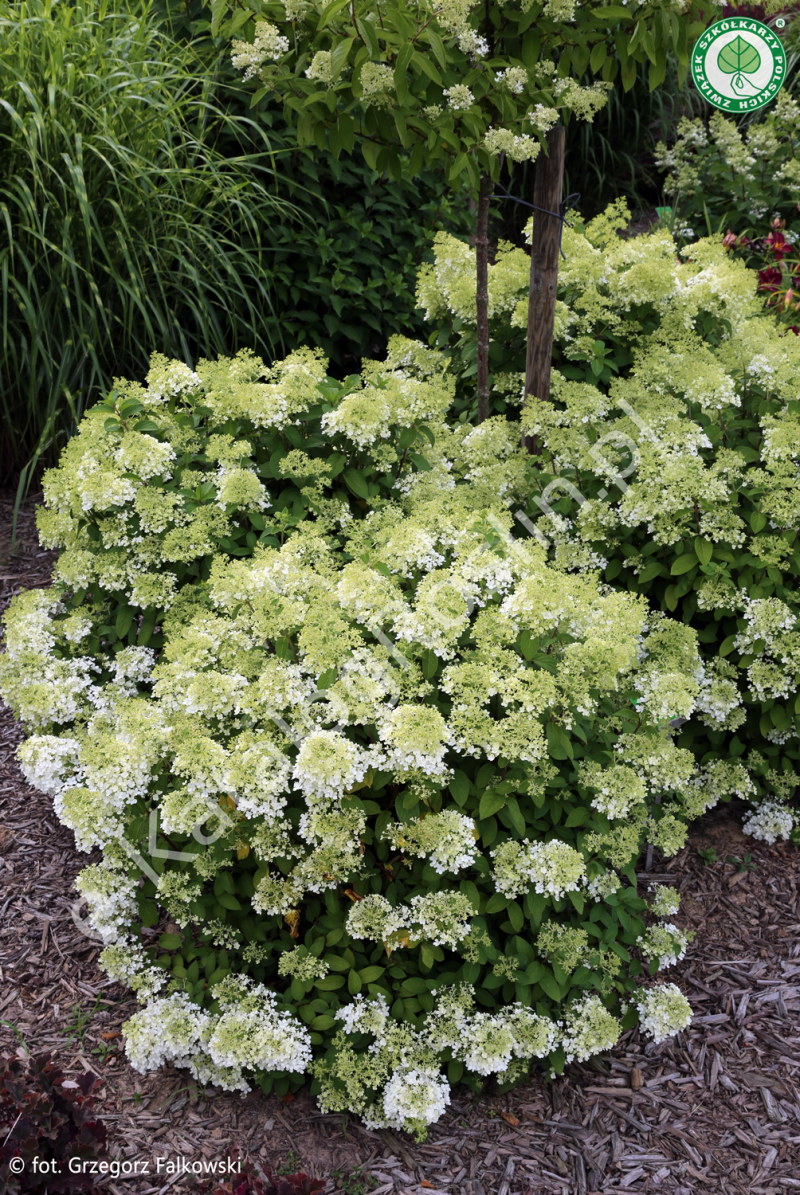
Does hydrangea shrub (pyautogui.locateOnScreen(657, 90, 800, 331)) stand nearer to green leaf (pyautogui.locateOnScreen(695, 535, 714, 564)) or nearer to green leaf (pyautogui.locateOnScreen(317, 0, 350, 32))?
green leaf (pyautogui.locateOnScreen(695, 535, 714, 564))

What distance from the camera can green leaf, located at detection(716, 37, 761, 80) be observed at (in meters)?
3.21

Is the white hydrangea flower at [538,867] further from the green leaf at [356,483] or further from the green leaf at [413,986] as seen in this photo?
the green leaf at [356,483]

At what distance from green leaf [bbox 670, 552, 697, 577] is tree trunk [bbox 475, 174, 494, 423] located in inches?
38.3

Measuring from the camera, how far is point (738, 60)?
323cm

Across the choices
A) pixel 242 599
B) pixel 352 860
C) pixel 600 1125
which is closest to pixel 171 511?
pixel 242 599

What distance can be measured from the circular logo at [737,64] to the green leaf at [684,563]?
1641 mm

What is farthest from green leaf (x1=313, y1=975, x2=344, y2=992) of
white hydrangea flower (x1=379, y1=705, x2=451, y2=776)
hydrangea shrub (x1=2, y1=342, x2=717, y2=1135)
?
white hydrangea flower (x1=379, y1=705, x2=451, y2=776)

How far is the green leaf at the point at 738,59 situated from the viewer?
321cm

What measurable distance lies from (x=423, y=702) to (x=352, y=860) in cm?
39

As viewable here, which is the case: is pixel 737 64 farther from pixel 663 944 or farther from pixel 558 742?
pixel 663 944

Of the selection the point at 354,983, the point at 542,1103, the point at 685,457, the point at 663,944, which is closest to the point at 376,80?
the point at 685,457

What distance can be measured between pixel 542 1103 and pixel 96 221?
3.61 meters

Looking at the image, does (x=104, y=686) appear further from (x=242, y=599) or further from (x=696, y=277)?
(x=696, y=277)

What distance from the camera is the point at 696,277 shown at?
3486 millimetres
